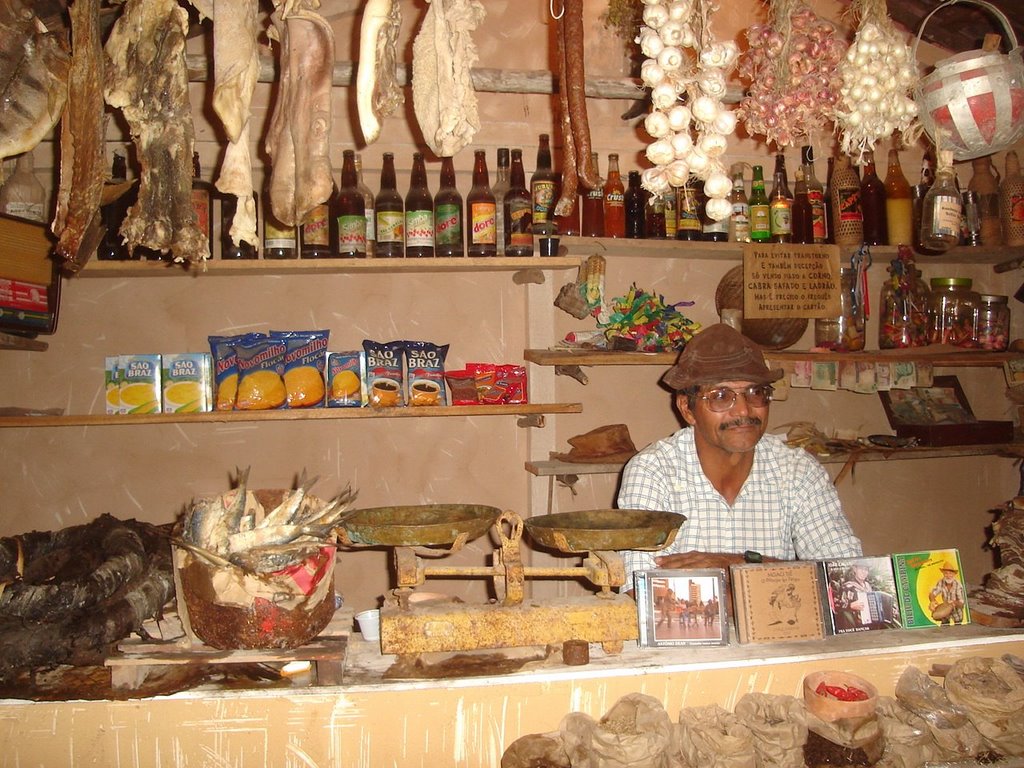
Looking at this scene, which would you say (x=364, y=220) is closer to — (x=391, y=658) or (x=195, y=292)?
(x=195, y=292)

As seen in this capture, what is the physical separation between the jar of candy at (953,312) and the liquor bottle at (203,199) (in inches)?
138

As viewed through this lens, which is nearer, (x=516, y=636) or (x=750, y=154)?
(x=516, y=636)

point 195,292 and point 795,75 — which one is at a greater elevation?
point 795,75

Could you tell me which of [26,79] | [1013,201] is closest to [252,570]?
[26,79]

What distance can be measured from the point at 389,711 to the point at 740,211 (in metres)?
2.86

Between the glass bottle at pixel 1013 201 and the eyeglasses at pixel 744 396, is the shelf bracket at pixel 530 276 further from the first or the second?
the glass bottle at pixel 1013 201

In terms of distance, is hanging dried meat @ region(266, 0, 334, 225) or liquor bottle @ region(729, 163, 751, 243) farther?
liquor bottle @ region(729, 163, 751, 243)

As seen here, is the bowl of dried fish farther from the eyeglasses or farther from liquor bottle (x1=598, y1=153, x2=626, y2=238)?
liquor bottle (x1=598, y1=153, x2=626, y2=238)

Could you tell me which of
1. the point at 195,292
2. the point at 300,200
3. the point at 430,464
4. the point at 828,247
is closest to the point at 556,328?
the point at 430,464

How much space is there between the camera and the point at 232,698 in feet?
5.07

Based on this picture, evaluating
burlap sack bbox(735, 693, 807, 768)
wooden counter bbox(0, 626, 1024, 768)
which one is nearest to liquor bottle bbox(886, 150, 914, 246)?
wooden counter bbox(0, 626, 1024, 768)

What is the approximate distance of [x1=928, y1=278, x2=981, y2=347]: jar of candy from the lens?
386 centimetres

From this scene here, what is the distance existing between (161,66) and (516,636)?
1.68 metres

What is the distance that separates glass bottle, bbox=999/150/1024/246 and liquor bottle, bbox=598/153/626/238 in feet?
6.49
